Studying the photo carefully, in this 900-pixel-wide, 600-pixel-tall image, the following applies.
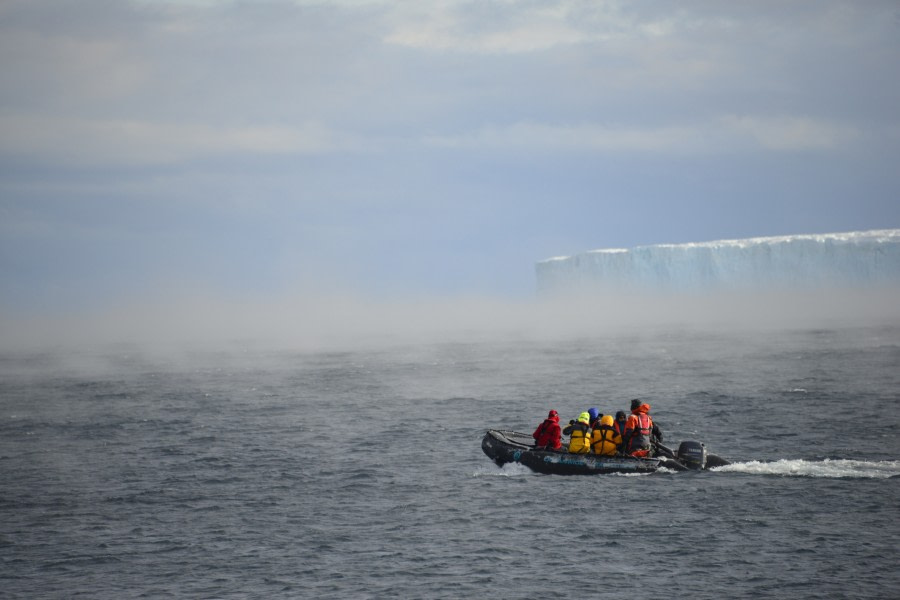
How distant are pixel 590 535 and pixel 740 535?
123 inches

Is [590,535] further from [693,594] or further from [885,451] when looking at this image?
[885,451]

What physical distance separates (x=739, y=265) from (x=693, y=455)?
101671 mm

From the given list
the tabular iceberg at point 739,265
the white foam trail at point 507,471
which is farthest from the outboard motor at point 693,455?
the tabular iceberg at point 739,265

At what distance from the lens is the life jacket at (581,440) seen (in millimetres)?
26672

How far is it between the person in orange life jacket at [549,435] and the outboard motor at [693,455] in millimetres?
3370

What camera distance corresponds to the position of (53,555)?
792 inches

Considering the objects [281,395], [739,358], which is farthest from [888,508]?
[739,358]

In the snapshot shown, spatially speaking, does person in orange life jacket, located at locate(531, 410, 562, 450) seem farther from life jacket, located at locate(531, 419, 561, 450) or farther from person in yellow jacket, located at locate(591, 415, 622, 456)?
person in yellow jacket, located at locate(591, 415, 622, 456)

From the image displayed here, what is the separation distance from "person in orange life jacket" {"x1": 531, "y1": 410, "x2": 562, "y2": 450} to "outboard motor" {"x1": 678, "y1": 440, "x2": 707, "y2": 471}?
133 inches

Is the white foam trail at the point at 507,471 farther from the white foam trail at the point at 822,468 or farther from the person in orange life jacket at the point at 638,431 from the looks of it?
the white foam trail at the point at 822,468

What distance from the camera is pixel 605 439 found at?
26.7 metres

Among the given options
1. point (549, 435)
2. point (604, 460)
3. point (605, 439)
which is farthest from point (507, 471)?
point (605, 439)

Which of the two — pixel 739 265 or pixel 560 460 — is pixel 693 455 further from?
pixel 739 265

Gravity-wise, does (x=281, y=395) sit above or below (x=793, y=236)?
below
